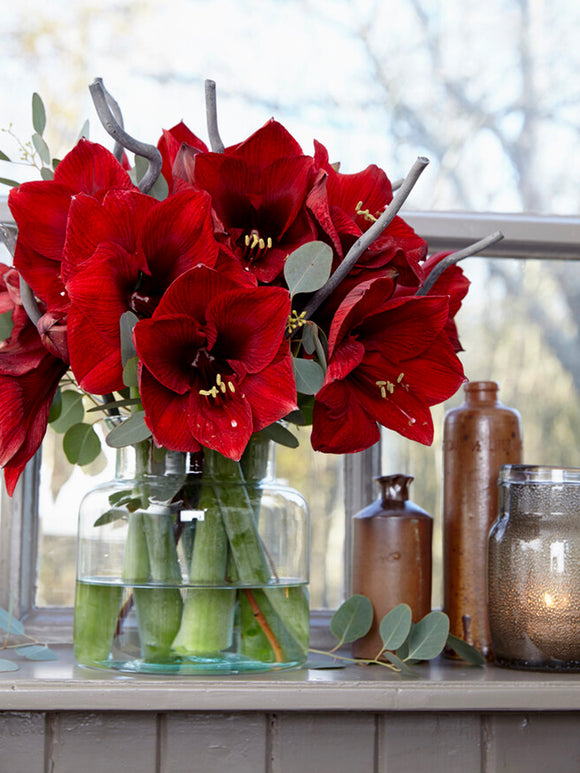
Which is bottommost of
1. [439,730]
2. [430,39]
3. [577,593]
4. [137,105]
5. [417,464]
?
[439,730]

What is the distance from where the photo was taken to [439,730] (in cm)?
75

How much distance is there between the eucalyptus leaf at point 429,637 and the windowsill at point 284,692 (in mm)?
24

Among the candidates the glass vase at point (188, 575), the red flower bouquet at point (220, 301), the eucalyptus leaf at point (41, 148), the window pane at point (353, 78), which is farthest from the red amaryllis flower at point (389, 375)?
the window pane at point (353, 78)

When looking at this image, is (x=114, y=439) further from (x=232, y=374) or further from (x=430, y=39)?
(x=430, y=39)

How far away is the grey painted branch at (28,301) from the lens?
26.5 inches

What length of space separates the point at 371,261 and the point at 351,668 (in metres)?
0.41

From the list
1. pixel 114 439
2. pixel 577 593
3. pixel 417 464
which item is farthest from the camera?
pixel 417 464

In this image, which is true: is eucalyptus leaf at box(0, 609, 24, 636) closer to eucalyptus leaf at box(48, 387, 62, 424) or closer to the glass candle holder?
eucalyptus leaf at box(48, 387, 62, 424)

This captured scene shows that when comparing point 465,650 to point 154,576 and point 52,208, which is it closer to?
point 154,576

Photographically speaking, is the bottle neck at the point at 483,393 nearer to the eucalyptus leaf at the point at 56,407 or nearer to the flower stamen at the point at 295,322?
the flower stamen at the point at 295,322

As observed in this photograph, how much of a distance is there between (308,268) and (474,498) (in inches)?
15.1

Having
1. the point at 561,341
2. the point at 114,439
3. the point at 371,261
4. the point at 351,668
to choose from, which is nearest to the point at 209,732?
the point at 351,668

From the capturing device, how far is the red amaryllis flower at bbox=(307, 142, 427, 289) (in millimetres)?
688

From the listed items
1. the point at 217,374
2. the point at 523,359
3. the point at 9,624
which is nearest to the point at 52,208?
the point at 217,374
